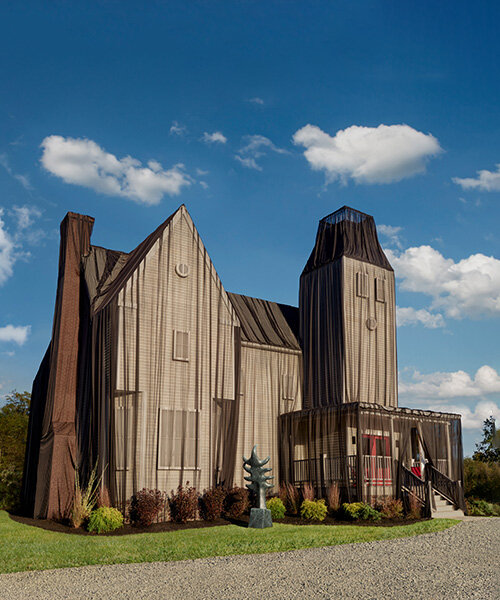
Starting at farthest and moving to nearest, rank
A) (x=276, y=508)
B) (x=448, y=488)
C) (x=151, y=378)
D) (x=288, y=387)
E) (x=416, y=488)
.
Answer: (x=288, y=387) < (x=448, y=488) < (x=151, y=378) < (x=416, y=488) < (x=276, y=508)

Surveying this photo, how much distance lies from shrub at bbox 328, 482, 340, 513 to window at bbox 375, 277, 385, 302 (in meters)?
9.32

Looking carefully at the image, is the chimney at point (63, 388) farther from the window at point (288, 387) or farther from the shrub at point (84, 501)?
the window at point (288, 387)

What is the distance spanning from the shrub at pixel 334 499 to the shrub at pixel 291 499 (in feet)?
4.17

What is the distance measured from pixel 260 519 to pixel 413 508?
17.6 feet

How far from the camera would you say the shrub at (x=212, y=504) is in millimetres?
19484

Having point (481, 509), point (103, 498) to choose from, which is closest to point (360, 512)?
point (481, 509)

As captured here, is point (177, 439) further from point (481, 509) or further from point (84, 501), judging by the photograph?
point (481, 509)

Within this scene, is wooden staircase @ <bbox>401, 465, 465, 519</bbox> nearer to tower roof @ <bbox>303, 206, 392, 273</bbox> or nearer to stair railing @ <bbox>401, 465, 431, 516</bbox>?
stair railing @ <bbox>401, 465, 431, 516</bbox>

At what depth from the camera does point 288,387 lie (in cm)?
2538

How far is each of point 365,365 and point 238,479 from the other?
7381mm

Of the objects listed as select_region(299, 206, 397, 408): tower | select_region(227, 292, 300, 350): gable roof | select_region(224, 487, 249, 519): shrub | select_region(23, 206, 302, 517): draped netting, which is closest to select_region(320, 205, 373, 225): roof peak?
select_region(299, 206, 397, 408): tower

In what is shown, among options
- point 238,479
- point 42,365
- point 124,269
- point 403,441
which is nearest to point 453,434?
point 403,441

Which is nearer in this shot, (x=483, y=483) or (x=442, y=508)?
(x=442, y=508)

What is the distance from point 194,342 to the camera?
2148 centimetres
